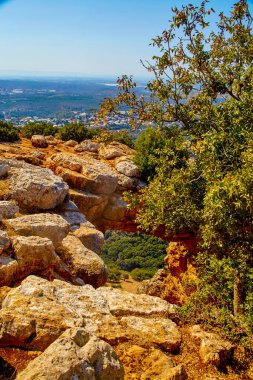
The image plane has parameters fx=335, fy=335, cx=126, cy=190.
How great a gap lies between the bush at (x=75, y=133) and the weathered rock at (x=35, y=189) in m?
12.2

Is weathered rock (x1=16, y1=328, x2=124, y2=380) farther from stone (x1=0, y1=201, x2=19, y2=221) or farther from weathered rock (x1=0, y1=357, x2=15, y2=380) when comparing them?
stone (x1=0, y1=201, x2=19, y2=221)

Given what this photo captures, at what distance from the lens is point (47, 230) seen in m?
12.3

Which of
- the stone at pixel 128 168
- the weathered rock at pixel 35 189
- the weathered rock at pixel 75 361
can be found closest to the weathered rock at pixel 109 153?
the stone at pixel 128 168

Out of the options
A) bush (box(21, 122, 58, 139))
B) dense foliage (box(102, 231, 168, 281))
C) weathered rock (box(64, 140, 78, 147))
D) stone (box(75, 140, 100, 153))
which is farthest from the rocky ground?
dense foliage (box(102, 231, 168, 281))

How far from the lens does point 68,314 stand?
306 inches

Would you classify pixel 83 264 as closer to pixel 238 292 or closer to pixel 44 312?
pixel 44 312

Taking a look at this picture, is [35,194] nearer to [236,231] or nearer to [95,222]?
[95,222]

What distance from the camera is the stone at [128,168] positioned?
22672 mm

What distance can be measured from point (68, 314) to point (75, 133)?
22136 millimetres

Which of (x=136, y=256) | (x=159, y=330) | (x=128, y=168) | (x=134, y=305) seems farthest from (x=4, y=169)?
(x=136, y=256)

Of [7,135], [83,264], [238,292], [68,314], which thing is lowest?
[83,264]

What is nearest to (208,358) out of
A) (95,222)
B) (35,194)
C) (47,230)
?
(47,230)

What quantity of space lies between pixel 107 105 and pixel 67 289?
361 inches

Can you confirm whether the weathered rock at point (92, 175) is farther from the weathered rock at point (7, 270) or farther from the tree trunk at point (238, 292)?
the tree trunk at point (238, 292)
